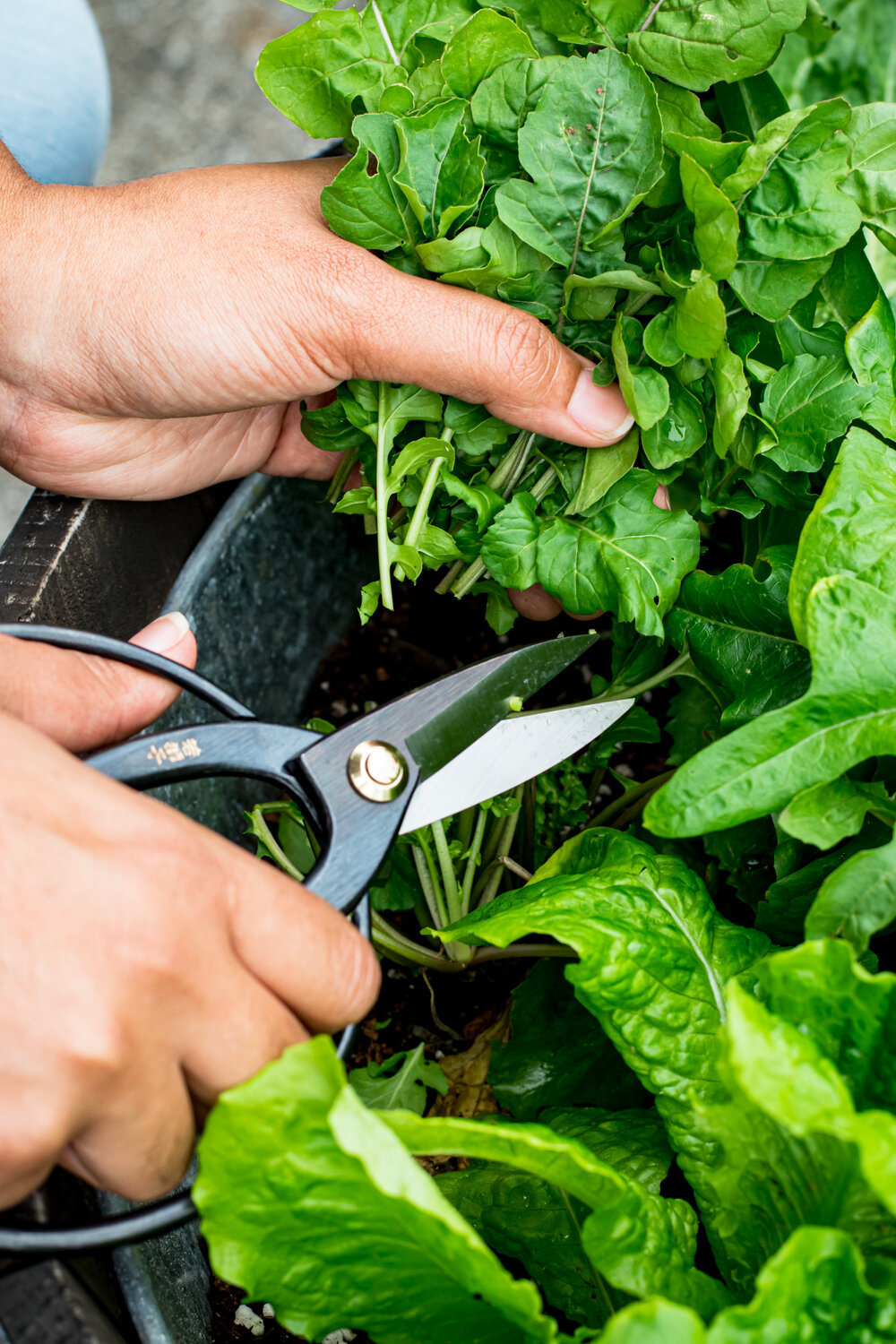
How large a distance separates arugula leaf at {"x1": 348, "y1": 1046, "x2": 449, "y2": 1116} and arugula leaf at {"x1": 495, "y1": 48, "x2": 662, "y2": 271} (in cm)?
69

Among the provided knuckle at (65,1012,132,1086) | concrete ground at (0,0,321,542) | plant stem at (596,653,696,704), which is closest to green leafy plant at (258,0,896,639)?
plant stem at (596,653,696,704)

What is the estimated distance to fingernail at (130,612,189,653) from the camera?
0.76 m

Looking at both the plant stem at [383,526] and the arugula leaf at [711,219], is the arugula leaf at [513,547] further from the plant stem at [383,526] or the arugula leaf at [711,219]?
the arugula leaf at [711,219]

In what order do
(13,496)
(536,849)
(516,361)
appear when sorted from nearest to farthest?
1. (516,361)
2. (536,849)
3. (13,496)

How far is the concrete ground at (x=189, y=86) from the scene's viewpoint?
202 cm

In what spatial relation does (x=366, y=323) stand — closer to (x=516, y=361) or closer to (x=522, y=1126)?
(x=516, y=361)

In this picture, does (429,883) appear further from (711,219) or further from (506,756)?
(711,219)

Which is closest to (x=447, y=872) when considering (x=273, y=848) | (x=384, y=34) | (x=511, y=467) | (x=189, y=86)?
(x=273, y=848)

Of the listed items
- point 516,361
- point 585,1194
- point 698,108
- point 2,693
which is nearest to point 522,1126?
point 585,1194

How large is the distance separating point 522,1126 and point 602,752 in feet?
1.49

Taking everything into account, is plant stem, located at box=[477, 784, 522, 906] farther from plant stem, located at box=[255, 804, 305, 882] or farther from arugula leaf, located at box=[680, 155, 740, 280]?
arugula leaf, located at box=[680, 155, 740, 280]

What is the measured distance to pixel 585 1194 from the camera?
56 cm

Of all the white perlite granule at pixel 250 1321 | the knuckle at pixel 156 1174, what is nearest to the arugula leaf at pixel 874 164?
the knuckle at pixel 156 1174

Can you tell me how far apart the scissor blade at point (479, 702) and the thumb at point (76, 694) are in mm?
200
